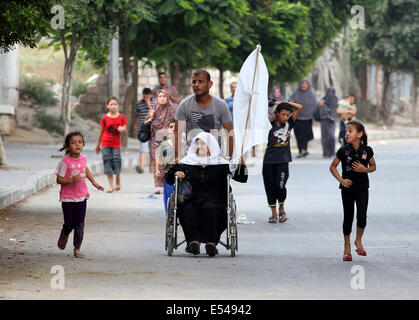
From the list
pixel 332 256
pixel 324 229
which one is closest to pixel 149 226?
pixel 324 229

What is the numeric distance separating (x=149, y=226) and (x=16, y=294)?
504cm

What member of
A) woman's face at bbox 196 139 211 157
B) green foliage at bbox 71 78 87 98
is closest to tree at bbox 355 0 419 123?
green foliage at bbox 71 78 87 98

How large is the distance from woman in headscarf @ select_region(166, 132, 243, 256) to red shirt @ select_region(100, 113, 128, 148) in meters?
7.09

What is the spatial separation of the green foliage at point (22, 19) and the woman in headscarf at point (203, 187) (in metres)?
2.07

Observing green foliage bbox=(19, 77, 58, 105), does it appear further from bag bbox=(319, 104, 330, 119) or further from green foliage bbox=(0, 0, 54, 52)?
green foliage bbox=(0, 0, 54, 52)

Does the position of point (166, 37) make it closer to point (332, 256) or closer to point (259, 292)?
point (332, 256)

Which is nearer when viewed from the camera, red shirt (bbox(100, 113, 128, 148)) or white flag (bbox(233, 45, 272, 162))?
white flag (bbox(233, 45, 272, 162))

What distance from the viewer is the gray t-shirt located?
10.4 metres

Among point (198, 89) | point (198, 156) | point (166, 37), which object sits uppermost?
point (166, 37)

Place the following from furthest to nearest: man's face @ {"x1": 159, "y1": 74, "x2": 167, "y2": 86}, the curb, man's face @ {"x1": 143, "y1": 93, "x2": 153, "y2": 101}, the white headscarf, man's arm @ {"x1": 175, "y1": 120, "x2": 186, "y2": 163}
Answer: man's face @ {"x1": 159, "y1": 74, "x2": 167, "y2": 86}
man's face @ {"x1": 143, "y1": 93, "x2": 153, "y2": 101}
the curb
man's arm @ {"x1": 175, "y1": 120, "x2": 186, "y2": 163}
the white headscarf

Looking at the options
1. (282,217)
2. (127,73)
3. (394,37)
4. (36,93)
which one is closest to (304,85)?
(127,73)

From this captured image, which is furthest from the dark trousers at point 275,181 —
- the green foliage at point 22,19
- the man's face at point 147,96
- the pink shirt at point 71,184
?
the man's face at point 147,96

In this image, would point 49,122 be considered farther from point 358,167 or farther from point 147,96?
point 358,167

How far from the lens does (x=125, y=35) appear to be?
87.7 feet
